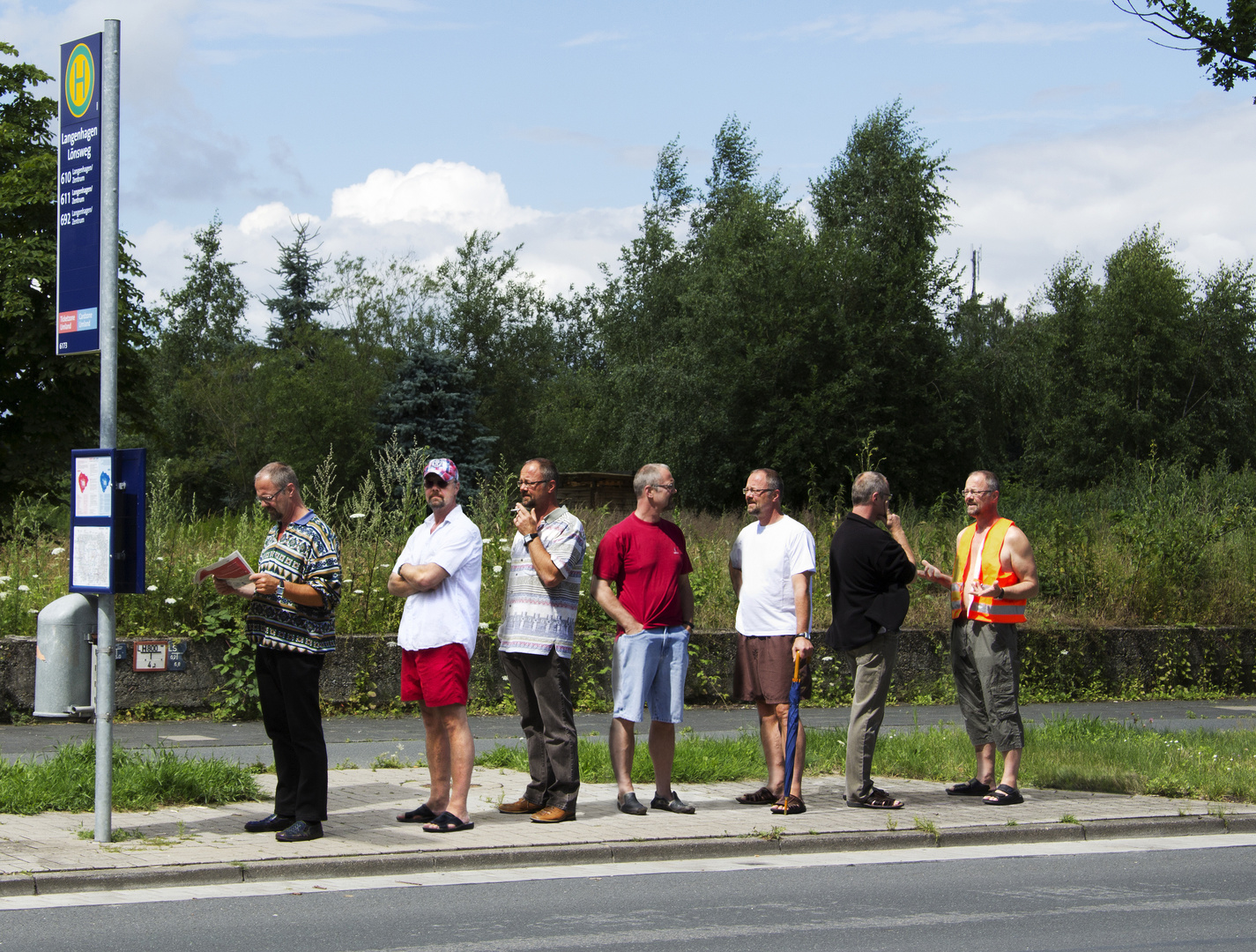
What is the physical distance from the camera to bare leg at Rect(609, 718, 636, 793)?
8219mm

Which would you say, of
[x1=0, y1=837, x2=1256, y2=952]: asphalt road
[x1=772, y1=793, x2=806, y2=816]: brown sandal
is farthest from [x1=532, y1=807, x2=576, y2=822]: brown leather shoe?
[x1=772, y1=793, x2=806, y2=816]: brown sandal

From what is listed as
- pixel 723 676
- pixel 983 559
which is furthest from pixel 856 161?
pixel 983 559

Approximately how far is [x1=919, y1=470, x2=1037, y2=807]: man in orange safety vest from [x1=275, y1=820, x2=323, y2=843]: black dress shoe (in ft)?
12.9

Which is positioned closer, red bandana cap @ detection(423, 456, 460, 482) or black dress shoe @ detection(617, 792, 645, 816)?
red bandana cap @ detection(423, 456, 460, 482)

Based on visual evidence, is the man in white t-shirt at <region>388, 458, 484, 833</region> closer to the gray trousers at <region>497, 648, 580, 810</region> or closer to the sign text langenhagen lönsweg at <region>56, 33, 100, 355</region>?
the gray trousers at <region>497, 648, 580, 810</region>

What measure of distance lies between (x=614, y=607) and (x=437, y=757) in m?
1.31

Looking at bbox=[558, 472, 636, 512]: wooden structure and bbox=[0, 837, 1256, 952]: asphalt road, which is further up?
bbox=[558, 472, 636, 512]: wooden structure

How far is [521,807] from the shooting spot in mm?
8219

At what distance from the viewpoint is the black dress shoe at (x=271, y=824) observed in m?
7.46

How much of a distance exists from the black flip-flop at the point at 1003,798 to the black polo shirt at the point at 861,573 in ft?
4.39

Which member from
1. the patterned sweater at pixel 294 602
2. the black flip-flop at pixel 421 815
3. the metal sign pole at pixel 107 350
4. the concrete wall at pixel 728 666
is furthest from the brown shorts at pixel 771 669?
the concrete wall at pixel 728 666

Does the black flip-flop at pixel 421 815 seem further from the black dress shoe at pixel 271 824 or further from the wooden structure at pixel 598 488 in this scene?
the wooden structure at pixel 598 488

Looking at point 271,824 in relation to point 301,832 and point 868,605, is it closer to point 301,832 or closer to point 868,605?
point 301,832

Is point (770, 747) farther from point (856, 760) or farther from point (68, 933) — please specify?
point (68, 933)
